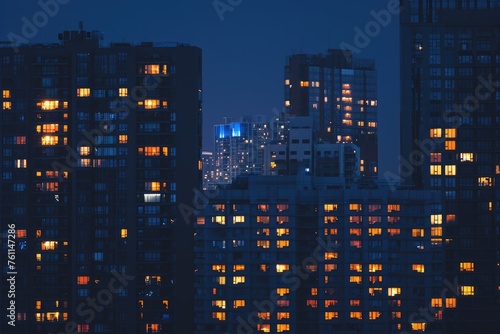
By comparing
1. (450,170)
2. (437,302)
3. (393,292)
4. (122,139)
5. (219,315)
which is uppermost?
(122,139)

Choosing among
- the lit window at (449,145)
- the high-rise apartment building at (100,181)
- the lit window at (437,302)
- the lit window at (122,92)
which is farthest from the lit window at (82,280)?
the lit window at (449,145)

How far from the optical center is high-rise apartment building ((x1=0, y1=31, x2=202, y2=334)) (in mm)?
100125

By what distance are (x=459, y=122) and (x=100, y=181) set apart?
3018 cm

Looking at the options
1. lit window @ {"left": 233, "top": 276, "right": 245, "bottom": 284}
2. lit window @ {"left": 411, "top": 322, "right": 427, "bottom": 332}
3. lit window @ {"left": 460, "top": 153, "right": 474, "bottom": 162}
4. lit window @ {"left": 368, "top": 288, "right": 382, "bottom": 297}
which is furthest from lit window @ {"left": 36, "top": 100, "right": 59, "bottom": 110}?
lit window @ {"left": 411, "top": 322, "right": 427, "bottom": 332}

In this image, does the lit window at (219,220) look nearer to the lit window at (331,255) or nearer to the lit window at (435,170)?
the lit window at (331,255)

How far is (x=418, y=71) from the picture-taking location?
105 meters

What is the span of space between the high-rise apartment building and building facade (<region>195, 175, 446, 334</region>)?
6390 millimetres

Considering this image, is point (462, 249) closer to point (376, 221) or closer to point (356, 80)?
point (376, 221)

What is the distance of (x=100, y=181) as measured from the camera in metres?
102

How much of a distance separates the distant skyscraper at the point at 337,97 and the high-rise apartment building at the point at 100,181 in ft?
219

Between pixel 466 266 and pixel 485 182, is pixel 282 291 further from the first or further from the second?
pixel 485 182

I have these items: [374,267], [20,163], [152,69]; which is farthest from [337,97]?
[374,267]

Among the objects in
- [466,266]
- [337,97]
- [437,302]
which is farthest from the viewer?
[337,97]

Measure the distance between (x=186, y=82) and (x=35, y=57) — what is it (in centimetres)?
1302
